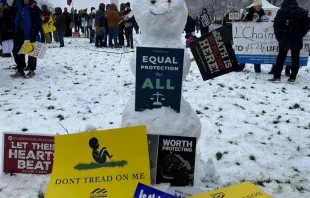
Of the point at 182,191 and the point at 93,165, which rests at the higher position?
the point at 93,165

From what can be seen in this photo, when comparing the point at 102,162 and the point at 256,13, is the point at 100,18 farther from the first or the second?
the point at 102,162

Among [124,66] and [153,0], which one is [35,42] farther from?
[153,0]

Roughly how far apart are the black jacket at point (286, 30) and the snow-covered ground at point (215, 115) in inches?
31.8

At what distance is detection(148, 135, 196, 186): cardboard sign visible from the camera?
266 cm

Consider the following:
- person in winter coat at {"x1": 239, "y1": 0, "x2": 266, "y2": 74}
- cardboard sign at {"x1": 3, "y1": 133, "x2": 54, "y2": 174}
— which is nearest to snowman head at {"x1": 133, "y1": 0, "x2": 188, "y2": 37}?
cardboard sign at {"x1": 3, "y1": 133, "x2": 54, "y2": 174}

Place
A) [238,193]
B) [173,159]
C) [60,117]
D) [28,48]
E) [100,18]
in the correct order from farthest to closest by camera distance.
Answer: [100,18], [28,48], [60,117], [173,159], [238,193]

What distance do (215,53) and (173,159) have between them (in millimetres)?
953

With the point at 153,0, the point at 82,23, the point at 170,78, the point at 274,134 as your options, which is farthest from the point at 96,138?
the point at 82,23

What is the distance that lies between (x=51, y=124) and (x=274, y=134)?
9.08 ft

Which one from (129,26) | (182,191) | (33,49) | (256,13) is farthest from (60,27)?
(182,191)

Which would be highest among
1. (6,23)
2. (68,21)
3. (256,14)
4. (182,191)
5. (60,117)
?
(256,14)

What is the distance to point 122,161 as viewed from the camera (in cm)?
249

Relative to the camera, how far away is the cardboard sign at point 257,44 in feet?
26.2

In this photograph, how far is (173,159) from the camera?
→ 267cm
